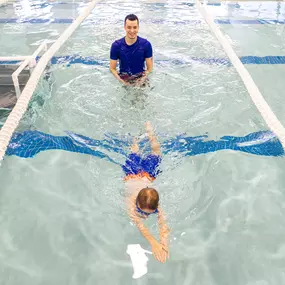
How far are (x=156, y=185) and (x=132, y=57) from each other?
192 cm

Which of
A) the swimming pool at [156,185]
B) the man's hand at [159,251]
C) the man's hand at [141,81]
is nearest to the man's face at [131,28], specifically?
the man's hand at [141,81]

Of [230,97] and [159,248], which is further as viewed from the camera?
[230,97]

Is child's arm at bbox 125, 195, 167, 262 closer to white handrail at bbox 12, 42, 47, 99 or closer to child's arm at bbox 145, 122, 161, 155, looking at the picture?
child's arm at bbox 145, 122, 161, 155

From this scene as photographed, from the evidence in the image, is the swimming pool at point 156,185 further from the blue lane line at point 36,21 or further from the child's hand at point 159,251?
the blue lane line at point 36,21

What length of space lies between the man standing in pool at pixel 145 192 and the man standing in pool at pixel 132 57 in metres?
0.87

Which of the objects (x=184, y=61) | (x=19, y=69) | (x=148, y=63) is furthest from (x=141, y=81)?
(x=184, y=61)

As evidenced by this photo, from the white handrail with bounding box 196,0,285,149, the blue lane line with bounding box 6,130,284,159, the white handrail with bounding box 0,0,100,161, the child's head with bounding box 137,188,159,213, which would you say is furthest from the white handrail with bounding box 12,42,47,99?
the white handrail with bounding box 196,0,285,149

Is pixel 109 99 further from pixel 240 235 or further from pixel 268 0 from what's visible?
pixel 268 0

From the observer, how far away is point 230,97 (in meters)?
4.76

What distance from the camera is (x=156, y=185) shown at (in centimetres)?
309

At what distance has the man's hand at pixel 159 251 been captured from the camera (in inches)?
97.5

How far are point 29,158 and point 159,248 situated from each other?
1.78m

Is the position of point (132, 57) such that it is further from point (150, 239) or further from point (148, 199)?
point (150, 239)

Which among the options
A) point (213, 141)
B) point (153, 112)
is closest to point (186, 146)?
point (213, 141)
